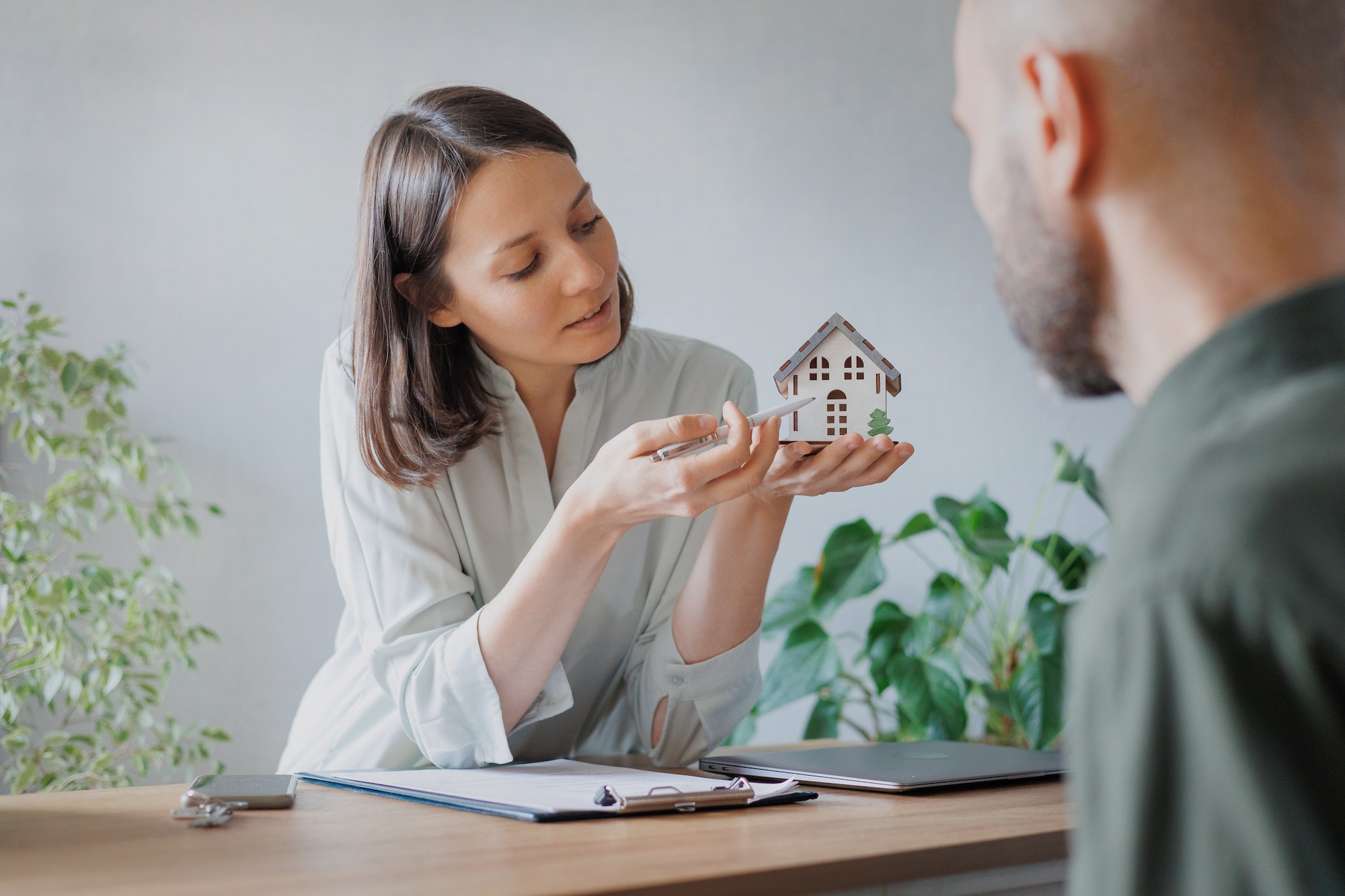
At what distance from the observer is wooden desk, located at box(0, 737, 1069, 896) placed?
0.74 m

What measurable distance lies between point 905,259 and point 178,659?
197 centimetres

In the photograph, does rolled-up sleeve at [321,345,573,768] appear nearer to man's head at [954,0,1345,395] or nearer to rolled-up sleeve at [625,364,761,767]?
rolled-up sleeve at [625,364,761,767]

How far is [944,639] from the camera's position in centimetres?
262

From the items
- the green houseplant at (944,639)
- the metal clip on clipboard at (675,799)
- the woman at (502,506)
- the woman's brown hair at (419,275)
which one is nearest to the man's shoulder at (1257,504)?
the metal clip on clipboard at (675,799)

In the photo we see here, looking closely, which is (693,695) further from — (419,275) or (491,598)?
(419,275)

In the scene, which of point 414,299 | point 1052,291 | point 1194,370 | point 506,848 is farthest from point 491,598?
point 1194,370

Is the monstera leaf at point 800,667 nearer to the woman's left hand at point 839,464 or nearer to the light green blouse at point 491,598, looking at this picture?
the light green blouse at point 491,598

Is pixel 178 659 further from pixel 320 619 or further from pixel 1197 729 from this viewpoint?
pixel 1197 729

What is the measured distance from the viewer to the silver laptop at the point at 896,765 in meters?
1.09

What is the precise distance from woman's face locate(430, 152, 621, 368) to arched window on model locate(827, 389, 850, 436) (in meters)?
0.32

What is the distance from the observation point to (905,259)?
2.85m

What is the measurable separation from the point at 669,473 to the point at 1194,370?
26.9 inches

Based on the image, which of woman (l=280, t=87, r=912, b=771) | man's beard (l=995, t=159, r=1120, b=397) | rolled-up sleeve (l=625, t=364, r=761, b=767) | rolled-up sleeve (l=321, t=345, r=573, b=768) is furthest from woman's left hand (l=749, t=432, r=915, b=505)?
man's beard (l=995, t=159, r=1120, b=397)

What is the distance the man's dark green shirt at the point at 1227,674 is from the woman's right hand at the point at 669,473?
27.0 inches
